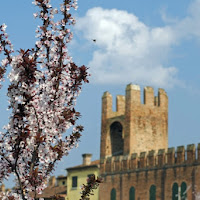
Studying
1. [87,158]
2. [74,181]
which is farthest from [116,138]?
[74,181]

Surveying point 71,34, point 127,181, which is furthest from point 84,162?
point 71,34

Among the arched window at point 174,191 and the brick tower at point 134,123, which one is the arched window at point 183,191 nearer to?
the arched window at point 174,191

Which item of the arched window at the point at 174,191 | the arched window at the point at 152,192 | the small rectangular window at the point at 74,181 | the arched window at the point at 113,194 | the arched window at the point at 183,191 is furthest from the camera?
the small rectangular window at the point at 74,181

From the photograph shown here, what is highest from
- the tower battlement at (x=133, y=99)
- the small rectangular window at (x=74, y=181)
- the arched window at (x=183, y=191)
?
the tower battlement at (x=133, y=99)

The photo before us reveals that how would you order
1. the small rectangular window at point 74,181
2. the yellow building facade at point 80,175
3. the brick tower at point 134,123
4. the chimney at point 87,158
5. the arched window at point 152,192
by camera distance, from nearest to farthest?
1. the arched window at point 152,192
2. the brick tower at point 134,123
3. the yellow building facade at point 80,175
4. the small rectangular window at point 74,181
5. the chimney at point 87,158

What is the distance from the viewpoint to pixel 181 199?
4812cm

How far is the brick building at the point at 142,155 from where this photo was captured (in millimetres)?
49156

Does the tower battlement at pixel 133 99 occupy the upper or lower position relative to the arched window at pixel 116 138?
upper

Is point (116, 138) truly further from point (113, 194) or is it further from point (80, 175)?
point (113, 194)

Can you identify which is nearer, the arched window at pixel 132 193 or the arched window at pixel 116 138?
the arched window at pixel 132 193

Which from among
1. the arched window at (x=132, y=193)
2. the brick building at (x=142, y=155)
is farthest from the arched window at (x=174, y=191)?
the arched window at (x=132, y=193)

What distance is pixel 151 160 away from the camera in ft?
173

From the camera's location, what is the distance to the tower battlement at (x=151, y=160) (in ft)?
161

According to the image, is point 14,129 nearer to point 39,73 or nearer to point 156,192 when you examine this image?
point 39,73
